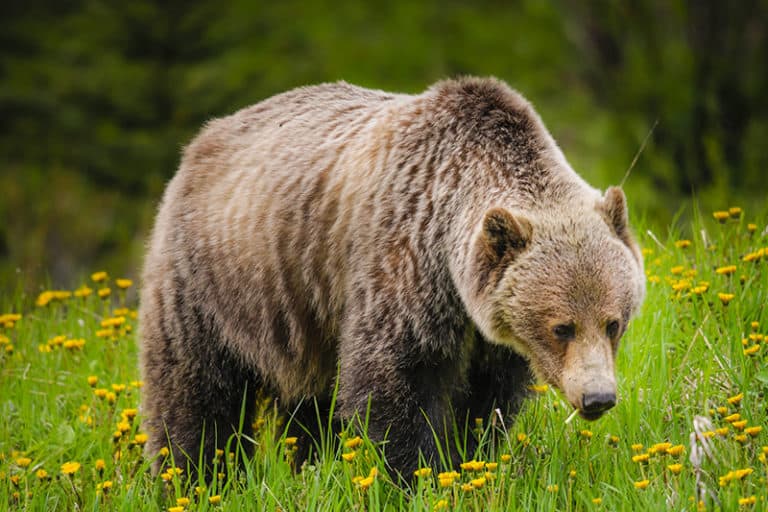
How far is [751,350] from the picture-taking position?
174 inches

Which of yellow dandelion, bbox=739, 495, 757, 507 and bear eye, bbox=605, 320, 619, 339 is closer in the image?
yellow dandelion, bbox=739, 495, 757, 507

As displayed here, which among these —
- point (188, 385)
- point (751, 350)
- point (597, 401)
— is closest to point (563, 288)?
point (597, 401)

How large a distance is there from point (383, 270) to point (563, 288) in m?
0.82

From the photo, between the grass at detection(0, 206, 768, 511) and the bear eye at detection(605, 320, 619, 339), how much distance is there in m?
0.44

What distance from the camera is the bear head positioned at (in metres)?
4.00

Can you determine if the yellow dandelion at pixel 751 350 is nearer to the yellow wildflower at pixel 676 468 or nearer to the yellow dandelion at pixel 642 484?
the yellow wildflower at pixel 676 468

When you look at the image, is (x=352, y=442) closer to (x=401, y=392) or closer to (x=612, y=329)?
(x=401, y=392)

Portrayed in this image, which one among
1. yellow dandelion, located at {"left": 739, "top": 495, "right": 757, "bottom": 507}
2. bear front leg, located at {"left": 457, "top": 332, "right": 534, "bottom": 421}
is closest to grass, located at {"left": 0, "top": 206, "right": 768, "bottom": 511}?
yellow dandelion, located at {"left": 739, "top": 495, "right": 757, "bottom": 507}

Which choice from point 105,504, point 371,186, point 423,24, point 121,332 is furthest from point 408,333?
point 423,24

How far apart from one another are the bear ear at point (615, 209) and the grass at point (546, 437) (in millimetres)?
778

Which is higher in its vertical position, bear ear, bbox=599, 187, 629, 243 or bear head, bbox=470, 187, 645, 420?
bear ear, bbox=599, 187, 629, 243

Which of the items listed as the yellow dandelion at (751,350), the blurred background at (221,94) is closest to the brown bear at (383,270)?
the yellow dandelion at (751,350)

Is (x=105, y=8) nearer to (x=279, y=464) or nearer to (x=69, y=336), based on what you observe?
(x=69, y=336)

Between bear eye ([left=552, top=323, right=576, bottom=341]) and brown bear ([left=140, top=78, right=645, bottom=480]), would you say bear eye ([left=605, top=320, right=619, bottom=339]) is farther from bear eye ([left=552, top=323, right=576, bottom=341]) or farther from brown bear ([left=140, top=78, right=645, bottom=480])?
bear eye ([left=552, top=323, right=576, bottom=341])
